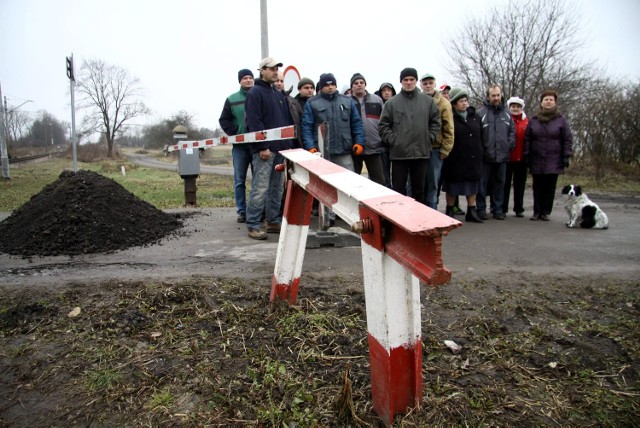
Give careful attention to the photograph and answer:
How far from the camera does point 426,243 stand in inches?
59.7

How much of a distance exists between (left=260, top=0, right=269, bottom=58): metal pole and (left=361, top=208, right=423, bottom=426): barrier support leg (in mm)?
9557

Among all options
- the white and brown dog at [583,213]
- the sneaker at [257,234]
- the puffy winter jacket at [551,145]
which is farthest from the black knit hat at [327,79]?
the white and brown dog at [583,213]

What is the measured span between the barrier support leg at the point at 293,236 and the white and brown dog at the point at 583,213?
18.3ft

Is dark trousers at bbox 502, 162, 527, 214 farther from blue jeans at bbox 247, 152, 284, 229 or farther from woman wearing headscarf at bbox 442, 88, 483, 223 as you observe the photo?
blue jeans at bbox 247, 152, 284, 229

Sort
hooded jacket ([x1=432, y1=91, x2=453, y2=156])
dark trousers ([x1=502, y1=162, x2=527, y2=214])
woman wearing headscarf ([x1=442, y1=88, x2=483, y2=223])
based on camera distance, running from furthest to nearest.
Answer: dark trousers ([x1=502, y1=162, x2=527, y2=214])
woman wearing headscarf ([x1=442, y1=88, x2=483, y2=223])
hooded jacket ([x1=432, y1=91, x2=453, y2=156])

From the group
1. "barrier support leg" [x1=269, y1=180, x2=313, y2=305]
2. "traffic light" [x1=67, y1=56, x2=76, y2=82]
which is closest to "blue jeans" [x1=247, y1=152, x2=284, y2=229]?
"barrier support leg" [x1=269, y1=180, x2=313, y2=305]

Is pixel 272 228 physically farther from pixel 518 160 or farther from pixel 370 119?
pixel 518 160

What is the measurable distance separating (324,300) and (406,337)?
1571 millimetres

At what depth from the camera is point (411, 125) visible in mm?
6434

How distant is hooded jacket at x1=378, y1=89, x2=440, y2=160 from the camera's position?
6.45 metres

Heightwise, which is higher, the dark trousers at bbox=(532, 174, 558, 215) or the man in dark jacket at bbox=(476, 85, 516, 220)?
the man in dark jacket at bbox=(476, 85, 516, 220)

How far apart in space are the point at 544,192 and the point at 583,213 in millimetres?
917

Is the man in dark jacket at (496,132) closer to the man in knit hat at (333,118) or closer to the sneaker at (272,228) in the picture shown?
the man in knit hat at (333,118)

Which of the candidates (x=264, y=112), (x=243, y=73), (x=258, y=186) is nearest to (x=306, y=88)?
(x=243, y=73)
